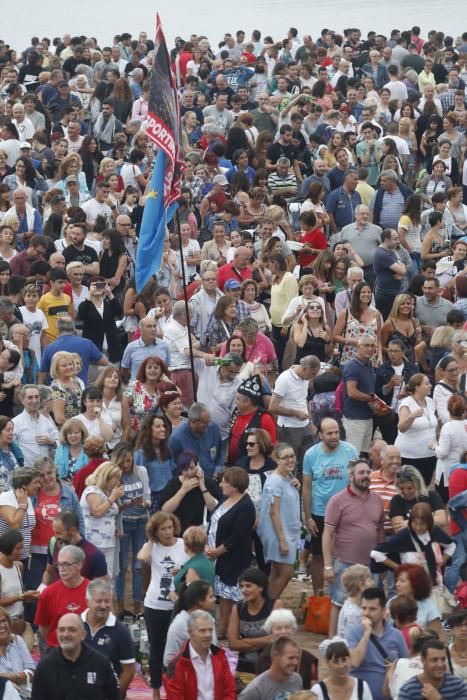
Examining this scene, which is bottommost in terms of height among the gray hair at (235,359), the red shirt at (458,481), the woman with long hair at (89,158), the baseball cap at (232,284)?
the red shirt at (458,481)

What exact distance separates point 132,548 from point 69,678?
3208 millimetres

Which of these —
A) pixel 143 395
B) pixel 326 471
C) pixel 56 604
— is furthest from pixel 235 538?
pixel 143 395

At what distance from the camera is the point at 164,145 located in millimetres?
13922

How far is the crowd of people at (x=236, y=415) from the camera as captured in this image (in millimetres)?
10258

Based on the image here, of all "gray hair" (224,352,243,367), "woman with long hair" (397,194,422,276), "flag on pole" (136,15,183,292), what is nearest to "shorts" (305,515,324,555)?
"gray hair" (224,352,243,367)

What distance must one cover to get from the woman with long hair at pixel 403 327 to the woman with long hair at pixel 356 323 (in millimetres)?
79

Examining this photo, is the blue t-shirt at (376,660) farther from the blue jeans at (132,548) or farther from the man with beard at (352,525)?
the blue jeans at (132,548)

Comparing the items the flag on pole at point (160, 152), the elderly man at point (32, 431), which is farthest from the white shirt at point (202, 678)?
the flag on pole at point (160, 152)

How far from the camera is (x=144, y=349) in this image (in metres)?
14.9

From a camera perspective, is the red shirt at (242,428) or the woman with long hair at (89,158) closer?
the red shirt at (242,428)

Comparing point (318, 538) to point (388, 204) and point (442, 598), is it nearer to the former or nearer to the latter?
point (442, 598)

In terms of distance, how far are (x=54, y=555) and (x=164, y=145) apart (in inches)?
156

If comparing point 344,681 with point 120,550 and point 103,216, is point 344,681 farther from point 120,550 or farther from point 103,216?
point 103,216

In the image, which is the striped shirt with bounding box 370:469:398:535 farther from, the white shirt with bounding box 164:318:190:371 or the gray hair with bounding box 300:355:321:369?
the white shirt with bounding box 164:318:190:371
